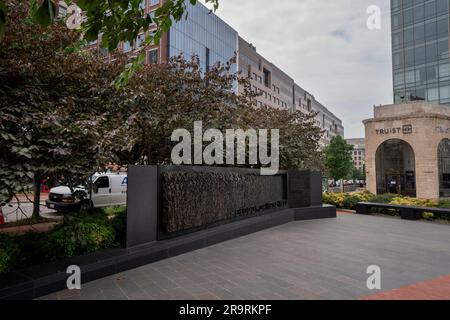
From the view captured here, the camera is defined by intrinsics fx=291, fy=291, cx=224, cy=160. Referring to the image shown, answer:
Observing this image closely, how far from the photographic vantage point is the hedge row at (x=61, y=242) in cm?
450

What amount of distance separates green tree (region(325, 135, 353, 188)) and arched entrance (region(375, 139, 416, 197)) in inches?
177

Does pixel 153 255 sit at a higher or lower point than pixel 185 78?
lower

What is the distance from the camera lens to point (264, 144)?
37.0 feet

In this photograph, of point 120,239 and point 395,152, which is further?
point 395,152

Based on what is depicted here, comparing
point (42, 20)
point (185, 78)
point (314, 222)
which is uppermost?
point (185, 78)

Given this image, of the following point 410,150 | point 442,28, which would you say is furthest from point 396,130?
point 442,28

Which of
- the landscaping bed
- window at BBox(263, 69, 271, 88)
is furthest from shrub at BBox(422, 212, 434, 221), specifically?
window at BBox(263, 69, 271, 88)

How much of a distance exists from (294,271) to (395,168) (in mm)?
27086

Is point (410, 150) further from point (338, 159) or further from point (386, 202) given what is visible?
point (386, 202)

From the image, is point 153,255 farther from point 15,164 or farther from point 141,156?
point 141,156

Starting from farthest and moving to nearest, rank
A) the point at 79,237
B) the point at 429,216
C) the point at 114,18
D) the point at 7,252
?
the point at 429,216
the point at 79,237
the point at 7,252
the point at 114,18

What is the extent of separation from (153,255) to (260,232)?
4.22m

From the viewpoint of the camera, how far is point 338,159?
31.9 m
